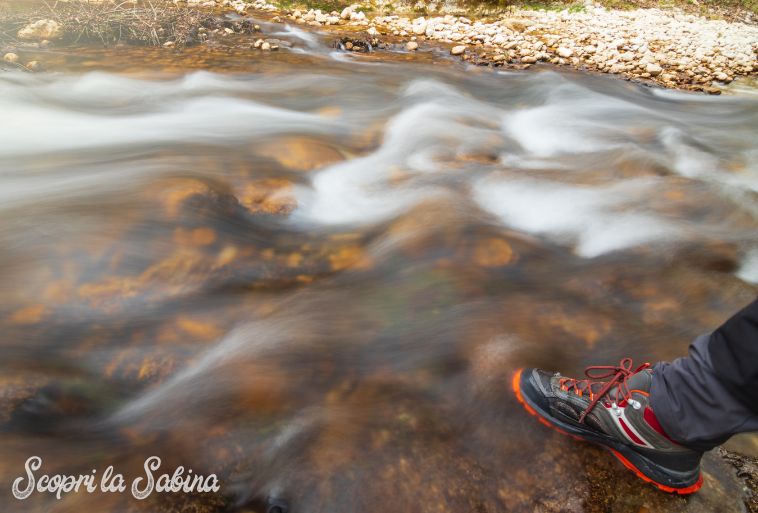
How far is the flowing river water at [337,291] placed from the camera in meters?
2.10

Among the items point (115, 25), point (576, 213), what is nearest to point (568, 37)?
point (576, 213)

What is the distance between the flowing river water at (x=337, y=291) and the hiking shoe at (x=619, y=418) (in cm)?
8

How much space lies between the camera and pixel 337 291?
324cm

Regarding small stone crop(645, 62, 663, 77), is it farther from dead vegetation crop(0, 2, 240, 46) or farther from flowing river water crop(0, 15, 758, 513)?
dead vegetation crop(0, 2, 240, 46)

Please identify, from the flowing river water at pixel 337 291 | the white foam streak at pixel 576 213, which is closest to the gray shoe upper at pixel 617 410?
the flowing river water at pixel 337 291

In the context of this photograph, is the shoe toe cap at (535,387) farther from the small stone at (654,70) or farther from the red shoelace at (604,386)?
Answer: the small stone at (654,70)

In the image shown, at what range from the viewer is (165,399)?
245 centimetres

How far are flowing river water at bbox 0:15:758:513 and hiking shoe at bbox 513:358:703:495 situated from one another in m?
0.08

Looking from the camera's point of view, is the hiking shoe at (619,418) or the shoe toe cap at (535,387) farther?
the shoe toe cap at (535,387)

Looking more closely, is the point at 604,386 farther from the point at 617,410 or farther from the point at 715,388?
the point at 715,388

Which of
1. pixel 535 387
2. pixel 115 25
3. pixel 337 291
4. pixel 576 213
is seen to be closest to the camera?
pixel 535 387

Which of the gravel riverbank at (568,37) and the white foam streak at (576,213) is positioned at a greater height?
the gravel riverbank at (568,37)

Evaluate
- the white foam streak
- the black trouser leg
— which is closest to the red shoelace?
the black trouser leg

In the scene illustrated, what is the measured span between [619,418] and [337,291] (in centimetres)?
192
